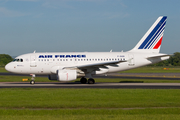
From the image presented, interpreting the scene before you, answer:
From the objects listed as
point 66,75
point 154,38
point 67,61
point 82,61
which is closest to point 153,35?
point 154,38

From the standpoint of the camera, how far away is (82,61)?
33562mm

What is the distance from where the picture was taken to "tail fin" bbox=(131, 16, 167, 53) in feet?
117

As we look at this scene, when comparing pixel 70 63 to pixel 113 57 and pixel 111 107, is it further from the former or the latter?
pixel 111 107

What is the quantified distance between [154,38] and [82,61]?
11.2 metres

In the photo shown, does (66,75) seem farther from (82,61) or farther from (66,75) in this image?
(82,61)

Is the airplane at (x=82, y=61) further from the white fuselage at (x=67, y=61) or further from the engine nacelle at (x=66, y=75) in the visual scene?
the engine nacelle at (x=66, y=75)

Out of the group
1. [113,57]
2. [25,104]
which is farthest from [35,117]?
[113,57]

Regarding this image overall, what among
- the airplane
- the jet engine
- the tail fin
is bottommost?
the jet engine

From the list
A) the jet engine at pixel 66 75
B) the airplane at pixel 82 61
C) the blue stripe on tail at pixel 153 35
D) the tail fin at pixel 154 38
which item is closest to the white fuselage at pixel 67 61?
the airplane at pixel 82 61

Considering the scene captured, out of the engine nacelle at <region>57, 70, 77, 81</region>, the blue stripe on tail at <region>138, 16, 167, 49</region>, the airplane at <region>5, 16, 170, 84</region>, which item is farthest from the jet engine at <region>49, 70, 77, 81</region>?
the blue stripe on tail at <region>138, 16, 167, 49</region>

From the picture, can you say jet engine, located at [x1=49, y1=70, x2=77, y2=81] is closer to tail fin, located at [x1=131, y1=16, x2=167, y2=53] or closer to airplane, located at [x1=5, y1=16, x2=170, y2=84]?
airplane, located at [x1=5, y1=16, x2=170, y2=84]

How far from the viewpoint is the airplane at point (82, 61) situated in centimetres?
3247

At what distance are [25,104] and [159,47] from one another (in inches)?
991

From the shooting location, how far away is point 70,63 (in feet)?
109
